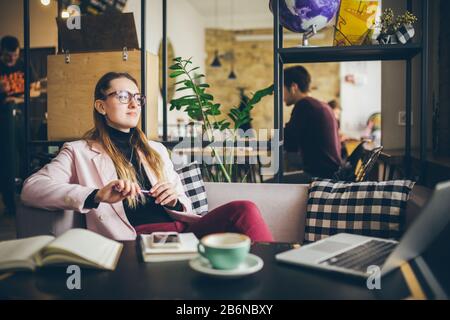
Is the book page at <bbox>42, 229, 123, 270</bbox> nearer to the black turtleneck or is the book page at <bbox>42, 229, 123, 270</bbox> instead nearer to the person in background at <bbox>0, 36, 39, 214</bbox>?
the black turtleneck

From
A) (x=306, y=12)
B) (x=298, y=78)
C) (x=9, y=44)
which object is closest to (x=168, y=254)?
(x=306, y=12)

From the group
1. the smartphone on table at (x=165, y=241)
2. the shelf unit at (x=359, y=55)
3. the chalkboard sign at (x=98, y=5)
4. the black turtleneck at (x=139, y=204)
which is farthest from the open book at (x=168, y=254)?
the chalkboard sign at (x=98, y=5)

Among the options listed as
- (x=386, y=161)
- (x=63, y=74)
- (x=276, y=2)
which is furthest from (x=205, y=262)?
(x=386, y=161)

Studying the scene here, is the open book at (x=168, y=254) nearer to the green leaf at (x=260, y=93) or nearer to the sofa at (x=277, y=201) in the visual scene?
the sofa at (x=277, y=201)

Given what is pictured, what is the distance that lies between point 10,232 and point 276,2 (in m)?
2.97

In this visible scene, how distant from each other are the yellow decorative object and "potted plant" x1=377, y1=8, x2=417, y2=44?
0.20 feet

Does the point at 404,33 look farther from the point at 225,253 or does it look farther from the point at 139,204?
the point at 225,253

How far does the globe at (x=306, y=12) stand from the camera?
2.08m

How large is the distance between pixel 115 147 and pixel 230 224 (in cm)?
63

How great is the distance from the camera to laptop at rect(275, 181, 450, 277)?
97cm

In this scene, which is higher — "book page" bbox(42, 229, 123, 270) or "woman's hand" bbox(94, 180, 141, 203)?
"woman's hand" bbox(94, 180, 141, 203)

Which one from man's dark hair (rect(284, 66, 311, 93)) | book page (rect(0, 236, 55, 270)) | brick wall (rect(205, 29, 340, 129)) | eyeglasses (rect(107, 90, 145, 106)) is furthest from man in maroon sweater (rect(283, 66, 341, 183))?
brick wall (rect(205, 29, 340, 129))
